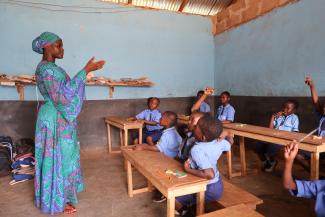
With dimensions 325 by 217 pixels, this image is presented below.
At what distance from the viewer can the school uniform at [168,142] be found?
2.74 m

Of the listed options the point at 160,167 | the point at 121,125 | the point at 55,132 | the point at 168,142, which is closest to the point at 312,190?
the point at 160,167

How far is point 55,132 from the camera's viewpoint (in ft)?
8.02

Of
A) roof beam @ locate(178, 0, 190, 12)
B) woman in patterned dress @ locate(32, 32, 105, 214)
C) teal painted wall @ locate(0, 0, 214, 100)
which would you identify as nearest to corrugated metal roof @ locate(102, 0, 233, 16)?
roof beam @ locate(178, 0, 190, 12)

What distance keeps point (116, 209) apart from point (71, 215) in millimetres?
462

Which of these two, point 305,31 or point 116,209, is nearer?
point 116,209

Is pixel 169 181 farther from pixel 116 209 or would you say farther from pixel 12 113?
pixel 12 113

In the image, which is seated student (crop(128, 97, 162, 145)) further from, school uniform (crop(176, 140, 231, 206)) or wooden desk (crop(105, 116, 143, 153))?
school uniform (crop(176, 140, 231, 206))

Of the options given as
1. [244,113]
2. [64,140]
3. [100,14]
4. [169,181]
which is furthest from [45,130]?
[244,113]

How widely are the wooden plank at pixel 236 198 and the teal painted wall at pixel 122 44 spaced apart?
3.98m

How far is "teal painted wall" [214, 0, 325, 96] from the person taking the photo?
3963mm

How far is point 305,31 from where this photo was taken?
162 inches

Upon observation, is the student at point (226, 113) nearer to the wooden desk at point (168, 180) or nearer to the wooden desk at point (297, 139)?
the wooden desk at point (297, 139)

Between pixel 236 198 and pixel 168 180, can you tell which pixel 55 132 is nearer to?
pixel 168 180

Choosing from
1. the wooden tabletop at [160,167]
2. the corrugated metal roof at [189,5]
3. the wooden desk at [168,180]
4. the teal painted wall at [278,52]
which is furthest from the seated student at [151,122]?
the corrugated metal roof at [189,5]
